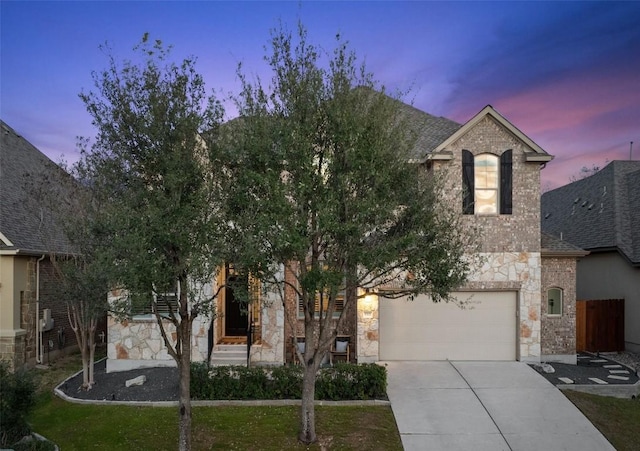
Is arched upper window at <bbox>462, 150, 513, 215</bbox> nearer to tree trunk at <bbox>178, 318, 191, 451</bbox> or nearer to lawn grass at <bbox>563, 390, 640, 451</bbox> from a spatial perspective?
lawn grass at <bbox>563, 390, 640, 451</bbox>

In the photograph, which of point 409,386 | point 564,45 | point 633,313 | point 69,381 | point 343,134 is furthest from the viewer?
point 633,313

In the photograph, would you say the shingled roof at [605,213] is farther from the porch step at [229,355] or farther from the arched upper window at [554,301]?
the porch step at [229,355]

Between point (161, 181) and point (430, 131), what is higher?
point (430, 131)

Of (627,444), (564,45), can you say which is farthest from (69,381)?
(564,45)

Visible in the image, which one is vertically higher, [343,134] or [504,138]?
[504,138]

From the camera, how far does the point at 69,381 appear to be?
444 inches

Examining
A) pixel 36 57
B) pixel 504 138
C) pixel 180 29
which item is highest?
pixel 36 57

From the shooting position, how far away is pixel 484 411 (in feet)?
29.9

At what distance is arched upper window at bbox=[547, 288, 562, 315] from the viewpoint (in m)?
13.5

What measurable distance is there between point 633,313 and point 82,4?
61.1ft

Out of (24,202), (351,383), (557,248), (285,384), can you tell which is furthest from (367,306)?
(24,202)

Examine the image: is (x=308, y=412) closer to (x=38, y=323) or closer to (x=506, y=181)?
(x=506, y=181)

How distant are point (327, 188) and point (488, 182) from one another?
24.8 feet

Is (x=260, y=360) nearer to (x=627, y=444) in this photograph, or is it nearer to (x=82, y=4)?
(x=627, y=444)
